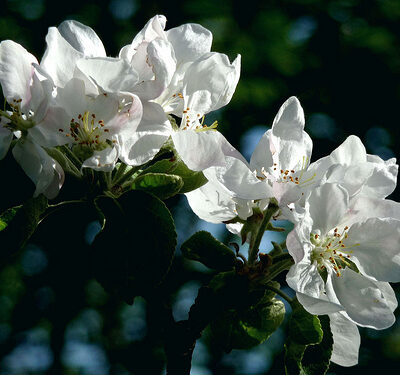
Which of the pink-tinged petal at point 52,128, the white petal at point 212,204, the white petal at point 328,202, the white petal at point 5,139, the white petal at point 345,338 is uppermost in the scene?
the pink-tinged petal at point 52,128

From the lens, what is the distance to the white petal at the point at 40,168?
3.56 feet

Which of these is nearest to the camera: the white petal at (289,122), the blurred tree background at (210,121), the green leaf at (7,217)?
the green leaf at (7,217)

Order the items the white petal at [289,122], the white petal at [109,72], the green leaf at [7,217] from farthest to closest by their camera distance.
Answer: the white petal at [289,122]
the green leaf at [7,217]
the white petal at [109,72]

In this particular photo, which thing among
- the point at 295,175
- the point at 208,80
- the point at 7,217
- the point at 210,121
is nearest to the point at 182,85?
the point at 208,80

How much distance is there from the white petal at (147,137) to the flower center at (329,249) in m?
0.32

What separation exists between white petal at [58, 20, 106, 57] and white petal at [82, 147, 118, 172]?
0.73ft

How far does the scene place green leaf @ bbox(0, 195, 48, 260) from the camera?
3.78 feet

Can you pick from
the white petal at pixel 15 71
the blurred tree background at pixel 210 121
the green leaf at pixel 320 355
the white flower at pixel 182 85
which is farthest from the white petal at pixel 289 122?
the blurred tree background at pixel 210 121

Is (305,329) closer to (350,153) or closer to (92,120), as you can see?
(350,153)

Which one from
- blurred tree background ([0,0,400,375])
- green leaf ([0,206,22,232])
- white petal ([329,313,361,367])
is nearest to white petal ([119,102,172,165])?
green leaf ([0,206,22,232])

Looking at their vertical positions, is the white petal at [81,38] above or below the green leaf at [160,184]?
above

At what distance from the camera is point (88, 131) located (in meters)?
1.13

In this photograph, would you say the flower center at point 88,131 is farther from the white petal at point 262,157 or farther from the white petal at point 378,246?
the white petal at point 378,246

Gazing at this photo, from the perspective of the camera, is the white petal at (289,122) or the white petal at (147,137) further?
the white petal at (289,122)
